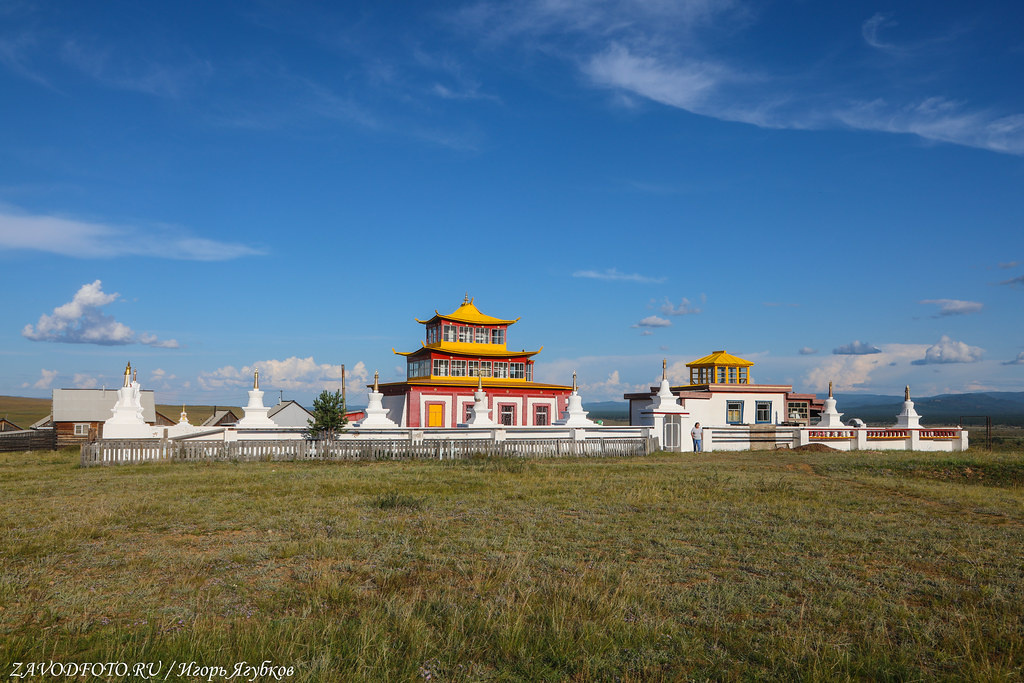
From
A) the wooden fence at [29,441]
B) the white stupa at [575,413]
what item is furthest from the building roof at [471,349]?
the wooden fence at [29,441]

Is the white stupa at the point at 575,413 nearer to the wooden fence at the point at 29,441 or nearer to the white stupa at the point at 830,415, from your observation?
the white stupa at the point at 830,415

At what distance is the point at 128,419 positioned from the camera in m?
25.8

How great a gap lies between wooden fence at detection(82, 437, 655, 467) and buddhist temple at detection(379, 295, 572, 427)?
46.8ft

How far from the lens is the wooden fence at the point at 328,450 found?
21.4m

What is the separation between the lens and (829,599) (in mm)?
6969

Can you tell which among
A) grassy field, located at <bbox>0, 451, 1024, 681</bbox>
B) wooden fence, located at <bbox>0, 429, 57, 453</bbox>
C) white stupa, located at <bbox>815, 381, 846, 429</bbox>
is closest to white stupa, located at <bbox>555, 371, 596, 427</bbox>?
white stupa, located at <bbox>815, 381, 846, 429</bbox>

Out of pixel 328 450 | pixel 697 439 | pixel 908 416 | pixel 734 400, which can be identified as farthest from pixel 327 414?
pixel 908 416

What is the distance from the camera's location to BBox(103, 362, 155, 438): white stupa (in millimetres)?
25172

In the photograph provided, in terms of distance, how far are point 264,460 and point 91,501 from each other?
948cm

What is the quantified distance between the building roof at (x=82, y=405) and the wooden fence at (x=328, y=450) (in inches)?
947

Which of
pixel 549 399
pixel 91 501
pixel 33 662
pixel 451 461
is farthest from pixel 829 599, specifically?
pixel 549 399

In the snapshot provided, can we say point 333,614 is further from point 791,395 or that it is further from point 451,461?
point 791,395

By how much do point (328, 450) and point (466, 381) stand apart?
64.5 ft

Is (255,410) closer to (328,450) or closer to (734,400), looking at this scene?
(328,450)
